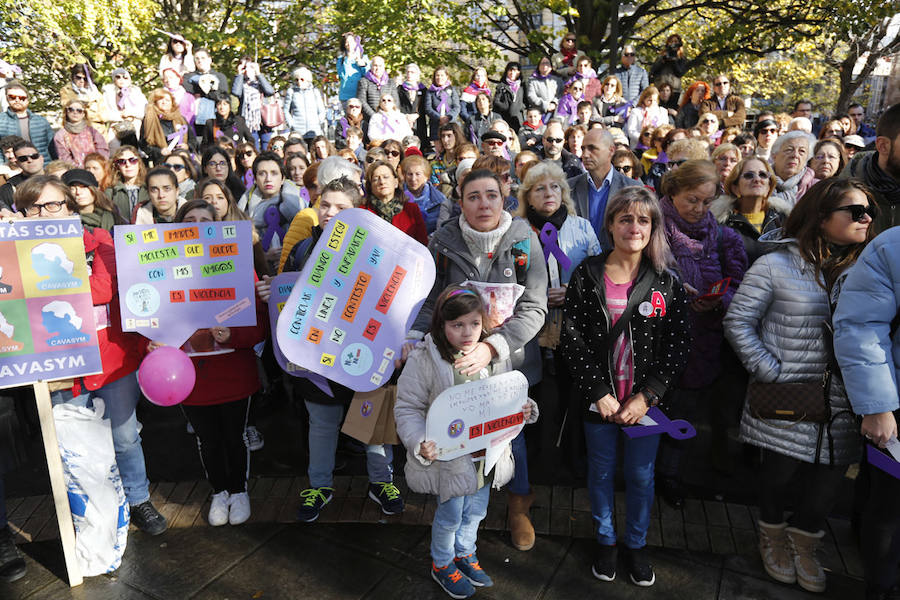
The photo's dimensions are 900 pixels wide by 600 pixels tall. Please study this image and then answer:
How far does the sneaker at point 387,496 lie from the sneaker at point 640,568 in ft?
4.27

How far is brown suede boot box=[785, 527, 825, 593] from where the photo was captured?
114 inches

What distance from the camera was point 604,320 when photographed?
2855 millimetres

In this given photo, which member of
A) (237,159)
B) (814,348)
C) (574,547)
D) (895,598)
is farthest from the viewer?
(237,159)

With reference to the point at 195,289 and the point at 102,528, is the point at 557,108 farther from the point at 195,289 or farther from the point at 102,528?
the point at 102,528

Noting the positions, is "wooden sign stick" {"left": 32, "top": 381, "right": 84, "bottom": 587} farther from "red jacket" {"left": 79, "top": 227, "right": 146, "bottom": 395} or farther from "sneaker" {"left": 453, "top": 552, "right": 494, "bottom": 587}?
"sneaker" {"left": 453, "top": 552, "right": 494, "bottom": 587}

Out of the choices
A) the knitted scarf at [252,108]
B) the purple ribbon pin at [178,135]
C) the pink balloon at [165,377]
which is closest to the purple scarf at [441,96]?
the knitted scarf at [252,108]

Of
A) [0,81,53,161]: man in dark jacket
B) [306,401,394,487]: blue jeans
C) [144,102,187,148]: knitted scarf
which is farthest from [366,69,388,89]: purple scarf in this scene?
[306,401,394,487]: blue jeans

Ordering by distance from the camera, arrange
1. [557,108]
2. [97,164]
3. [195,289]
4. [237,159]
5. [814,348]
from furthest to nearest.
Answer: [557,108] → [237,159] → [97,164] → [195,289] → [814,348]

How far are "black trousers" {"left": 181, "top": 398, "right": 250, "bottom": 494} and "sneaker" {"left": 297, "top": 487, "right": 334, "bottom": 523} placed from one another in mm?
382

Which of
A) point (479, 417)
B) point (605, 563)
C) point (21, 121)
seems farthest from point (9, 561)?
point (21, 121)

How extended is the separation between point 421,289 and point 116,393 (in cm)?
175

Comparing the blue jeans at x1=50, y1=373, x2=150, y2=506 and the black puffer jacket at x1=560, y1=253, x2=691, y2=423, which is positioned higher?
the black puffer jacket at x1=560, y1=253, x2=691, y2=423

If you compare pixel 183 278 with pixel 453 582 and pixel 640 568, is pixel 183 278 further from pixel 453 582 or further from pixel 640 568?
pixel 640 568

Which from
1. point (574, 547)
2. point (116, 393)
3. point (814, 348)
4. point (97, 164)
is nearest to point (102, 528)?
point (116, 393)
